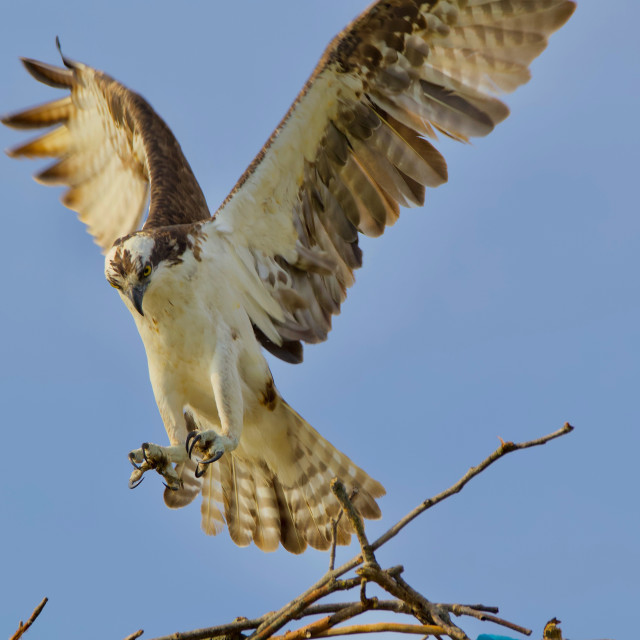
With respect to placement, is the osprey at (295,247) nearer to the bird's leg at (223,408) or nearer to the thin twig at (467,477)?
the bird's leg at (223,408)

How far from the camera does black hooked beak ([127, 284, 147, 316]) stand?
5367 millimetres

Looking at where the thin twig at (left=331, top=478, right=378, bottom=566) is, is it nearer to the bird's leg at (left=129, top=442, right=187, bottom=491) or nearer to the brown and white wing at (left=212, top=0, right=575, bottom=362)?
the bird's leg at (left=129, top=442, right=187, bottom=491)

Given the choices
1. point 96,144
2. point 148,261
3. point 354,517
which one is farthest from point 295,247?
point 354,517

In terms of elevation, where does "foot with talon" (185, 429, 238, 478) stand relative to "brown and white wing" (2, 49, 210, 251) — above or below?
below

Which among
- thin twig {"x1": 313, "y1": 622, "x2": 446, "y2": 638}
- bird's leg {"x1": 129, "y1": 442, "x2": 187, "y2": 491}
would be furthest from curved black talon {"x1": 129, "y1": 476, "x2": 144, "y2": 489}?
thin twig {"x1": 313, "y1": 622, "x2": 446, "y2": 638}

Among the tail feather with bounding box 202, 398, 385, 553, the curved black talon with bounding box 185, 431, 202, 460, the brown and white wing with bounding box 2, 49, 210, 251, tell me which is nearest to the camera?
the curved black talon with bounding box 185, 431, 202, 460

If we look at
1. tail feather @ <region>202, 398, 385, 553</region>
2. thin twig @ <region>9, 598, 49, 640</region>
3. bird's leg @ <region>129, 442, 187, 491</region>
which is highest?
tail feather @ <region>202, 398, 385, 553</region>

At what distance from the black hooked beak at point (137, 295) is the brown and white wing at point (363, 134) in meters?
0.71

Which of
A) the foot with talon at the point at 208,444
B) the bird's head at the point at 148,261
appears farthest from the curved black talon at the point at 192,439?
the bird's head at the point at 148,261

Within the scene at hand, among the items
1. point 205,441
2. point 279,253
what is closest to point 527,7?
point 279,253

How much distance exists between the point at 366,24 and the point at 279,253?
1439 millimetres

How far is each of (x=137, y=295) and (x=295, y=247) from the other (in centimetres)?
117

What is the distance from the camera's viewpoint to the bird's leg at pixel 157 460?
17.7ft

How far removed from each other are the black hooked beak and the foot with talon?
711 millimetres
